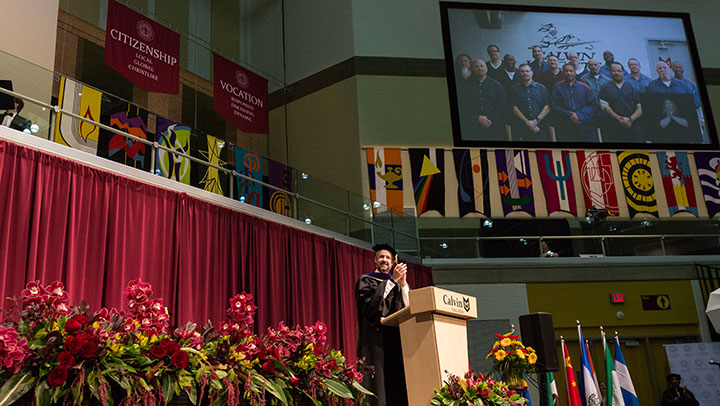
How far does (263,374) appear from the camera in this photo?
100.0 inches

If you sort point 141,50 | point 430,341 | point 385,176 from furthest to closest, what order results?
point 385,176 < point 141,50 < point 430,341

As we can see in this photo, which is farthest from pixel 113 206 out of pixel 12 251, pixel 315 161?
pixel 315 161

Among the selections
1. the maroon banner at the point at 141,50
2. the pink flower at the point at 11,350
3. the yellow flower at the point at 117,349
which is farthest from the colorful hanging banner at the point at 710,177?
the pink flower at the point at 11,350

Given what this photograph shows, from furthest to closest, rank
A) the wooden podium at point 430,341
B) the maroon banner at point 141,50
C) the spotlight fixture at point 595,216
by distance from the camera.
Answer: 1. the spotlight fixture at point 595,216
2. the maroon banner at point 141,50
3. the wooden podium at point 430,341

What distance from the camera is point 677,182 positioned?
47.4ft

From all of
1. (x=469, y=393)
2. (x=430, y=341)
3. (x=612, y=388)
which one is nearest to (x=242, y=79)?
(x=612, y=388)

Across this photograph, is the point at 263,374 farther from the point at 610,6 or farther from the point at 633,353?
the point at 610,6

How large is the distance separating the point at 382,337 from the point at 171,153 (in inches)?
152

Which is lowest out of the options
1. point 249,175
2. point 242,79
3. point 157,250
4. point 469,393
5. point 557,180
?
point 469,393

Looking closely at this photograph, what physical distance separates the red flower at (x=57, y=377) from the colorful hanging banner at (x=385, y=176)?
1149 centimetres

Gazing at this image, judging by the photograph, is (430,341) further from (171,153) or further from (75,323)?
(171,153)

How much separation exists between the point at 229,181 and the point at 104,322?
6.11 m

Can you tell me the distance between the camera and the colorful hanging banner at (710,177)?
1437cm

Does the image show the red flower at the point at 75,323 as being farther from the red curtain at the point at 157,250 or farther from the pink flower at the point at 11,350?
the red curtain at the point at 157,250
